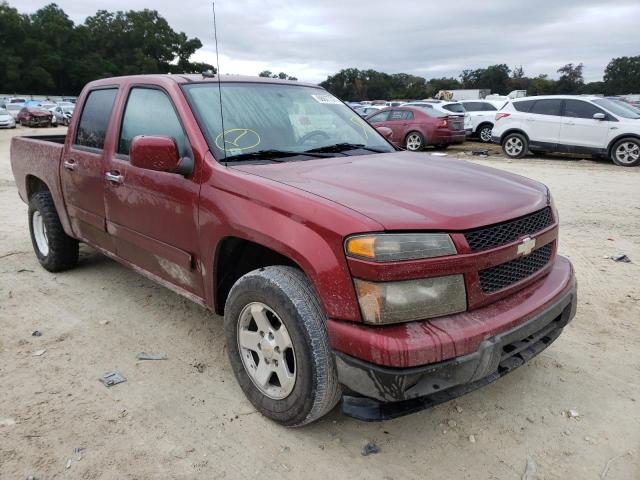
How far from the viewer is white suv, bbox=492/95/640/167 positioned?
38.0 ft

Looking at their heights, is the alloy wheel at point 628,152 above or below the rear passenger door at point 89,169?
below

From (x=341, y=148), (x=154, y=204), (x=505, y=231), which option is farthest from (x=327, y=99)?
(x=505, y=231)

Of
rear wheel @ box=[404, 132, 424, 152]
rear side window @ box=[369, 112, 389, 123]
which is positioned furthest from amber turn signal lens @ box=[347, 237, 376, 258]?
rear side window @ box=[369, 112, 389, 123]

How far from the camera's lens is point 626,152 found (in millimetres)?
11609

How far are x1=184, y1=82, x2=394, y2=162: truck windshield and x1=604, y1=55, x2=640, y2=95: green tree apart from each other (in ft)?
260

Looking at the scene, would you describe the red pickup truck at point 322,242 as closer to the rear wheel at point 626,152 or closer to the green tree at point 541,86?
the rear wheel at point 626,152

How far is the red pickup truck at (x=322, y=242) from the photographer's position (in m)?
2.07

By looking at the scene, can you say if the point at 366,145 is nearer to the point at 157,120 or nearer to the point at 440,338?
the point at 157,120

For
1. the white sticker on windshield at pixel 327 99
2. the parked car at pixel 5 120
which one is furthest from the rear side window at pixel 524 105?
the parked car at pixel 5 120

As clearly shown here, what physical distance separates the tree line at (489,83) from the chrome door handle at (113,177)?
223 feet

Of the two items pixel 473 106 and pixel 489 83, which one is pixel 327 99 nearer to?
pixel 473 106

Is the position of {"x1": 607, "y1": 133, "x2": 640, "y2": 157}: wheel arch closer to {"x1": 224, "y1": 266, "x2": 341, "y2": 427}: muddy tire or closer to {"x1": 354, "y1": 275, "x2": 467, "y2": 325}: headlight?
{"x1": 354, "y1": 275, "x2": 467, "y2": 325}: headlight

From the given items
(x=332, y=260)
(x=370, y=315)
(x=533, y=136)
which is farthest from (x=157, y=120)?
(x=533, y=136)

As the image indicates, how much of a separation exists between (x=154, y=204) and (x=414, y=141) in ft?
41.7
